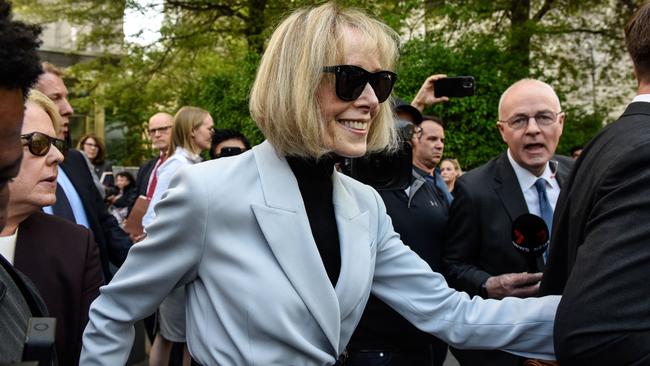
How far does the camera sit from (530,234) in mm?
3059

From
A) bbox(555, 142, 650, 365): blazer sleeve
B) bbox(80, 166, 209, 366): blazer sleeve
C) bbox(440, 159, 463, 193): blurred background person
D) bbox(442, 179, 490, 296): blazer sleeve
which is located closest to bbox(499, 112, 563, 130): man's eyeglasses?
bbox(442, 179, 490, 296): blazer sleeve

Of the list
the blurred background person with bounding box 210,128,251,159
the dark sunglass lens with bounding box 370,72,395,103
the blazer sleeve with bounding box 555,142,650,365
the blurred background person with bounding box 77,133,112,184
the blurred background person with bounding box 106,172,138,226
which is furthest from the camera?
the blurred background person with bounding box 77,133,112,184

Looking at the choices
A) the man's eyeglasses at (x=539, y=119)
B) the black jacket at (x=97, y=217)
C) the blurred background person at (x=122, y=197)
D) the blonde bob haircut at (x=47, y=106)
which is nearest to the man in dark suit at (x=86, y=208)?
the black jacket at (x=97, y=217)

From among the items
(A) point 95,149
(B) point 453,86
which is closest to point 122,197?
(A) point 95,149

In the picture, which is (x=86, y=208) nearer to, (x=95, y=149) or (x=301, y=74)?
(x=301, y=74)

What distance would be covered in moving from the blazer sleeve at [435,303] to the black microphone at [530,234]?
1.33 feet

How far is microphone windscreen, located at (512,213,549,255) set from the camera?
3.03 meters

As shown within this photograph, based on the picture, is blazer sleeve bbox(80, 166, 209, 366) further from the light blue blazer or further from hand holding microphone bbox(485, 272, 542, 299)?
hand holding microphone bbox(485, 272, 542, 299)

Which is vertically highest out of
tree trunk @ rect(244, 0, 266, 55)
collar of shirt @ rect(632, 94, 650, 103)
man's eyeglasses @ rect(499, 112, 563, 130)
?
tree trunk @ rect(244, 0, 266, 55)

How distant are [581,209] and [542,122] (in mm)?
1651

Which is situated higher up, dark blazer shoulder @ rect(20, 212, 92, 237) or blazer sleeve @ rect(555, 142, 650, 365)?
blazer sleeve @ rect(555, 142, 650, 365)

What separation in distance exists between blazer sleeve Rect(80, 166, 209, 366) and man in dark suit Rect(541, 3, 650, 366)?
3.63 ft

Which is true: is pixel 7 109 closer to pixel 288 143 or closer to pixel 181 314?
pixel 288 143

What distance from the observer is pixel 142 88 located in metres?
19.3
